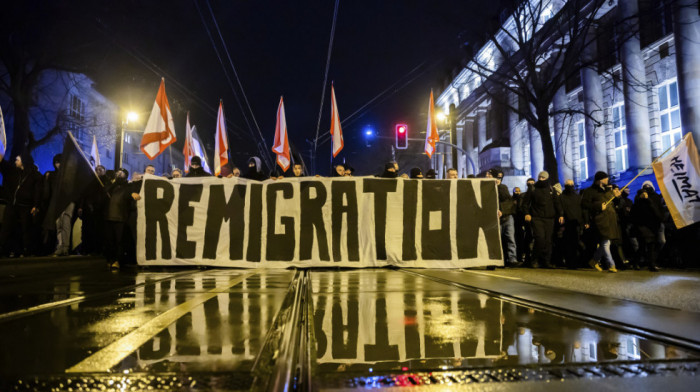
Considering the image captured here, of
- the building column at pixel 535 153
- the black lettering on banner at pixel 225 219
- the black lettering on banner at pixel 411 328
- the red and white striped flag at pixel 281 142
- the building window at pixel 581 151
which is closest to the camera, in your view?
the black lettering on banner at pixel 411 328

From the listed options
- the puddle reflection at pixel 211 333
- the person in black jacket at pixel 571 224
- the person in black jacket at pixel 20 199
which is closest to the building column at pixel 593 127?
the person in black jacket at pixel 571 224

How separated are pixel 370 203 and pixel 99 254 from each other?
681 cm

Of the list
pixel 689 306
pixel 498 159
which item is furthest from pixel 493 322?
pixel 498 159

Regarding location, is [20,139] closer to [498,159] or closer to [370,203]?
[370,203]

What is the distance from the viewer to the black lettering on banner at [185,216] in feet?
29.6

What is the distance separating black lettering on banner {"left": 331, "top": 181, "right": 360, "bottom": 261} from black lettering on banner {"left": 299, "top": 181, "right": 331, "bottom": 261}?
0.18 meters

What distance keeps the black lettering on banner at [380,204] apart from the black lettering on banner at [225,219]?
2.54 meters

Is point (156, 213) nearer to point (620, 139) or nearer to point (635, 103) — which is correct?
point (635, 103)

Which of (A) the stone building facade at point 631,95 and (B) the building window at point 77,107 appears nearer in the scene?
(A) the stone building facade at point 631,95

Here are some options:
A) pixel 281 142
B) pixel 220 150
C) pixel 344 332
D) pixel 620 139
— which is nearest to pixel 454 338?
pixel 344 332

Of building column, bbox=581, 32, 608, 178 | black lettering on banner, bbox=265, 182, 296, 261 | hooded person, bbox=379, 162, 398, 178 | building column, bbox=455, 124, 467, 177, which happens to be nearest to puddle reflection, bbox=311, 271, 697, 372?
black lettering on banner, bbox=265, 182, 296, 261

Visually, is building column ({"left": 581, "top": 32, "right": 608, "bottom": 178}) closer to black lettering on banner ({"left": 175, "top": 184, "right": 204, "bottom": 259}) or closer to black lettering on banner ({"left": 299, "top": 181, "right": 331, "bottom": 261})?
black lettering on banner ({"left": 299, "top": 181, "right": 331, "bottom": 261})

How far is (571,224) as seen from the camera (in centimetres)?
996

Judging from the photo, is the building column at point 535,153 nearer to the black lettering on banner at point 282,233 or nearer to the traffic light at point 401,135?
the traffic light at point 401,135
